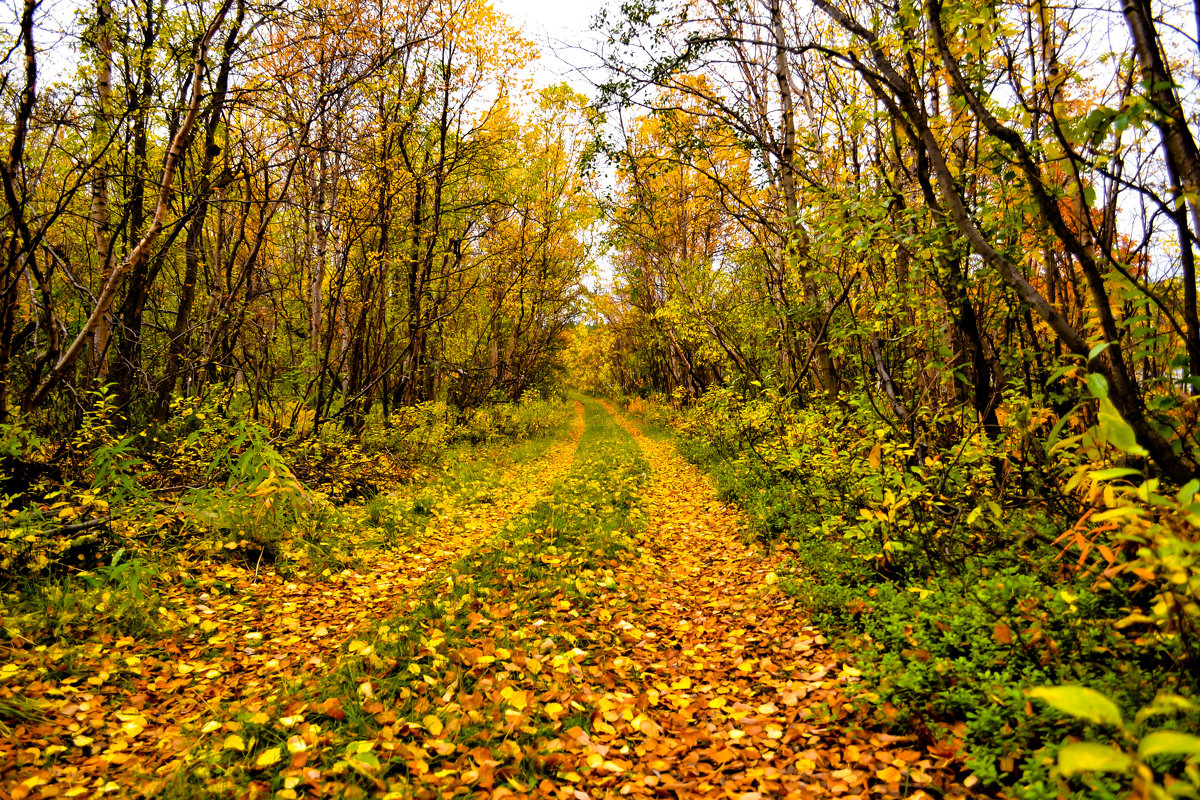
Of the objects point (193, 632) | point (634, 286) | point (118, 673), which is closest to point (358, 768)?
point (118, 673)

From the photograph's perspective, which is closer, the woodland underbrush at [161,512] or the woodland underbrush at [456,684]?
the woodland underbrush at [456,684]

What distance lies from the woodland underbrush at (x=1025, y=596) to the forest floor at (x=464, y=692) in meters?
0.30

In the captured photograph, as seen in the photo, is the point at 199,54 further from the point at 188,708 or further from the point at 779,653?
the point at 779,653

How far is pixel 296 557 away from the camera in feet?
17.7

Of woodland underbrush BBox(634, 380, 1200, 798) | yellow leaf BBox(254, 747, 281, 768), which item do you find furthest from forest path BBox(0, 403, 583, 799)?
woodland underbrush BBox(634, 380, 1200, 798)

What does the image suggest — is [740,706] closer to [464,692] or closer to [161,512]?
[464,692]

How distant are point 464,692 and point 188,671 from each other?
1.87 metres

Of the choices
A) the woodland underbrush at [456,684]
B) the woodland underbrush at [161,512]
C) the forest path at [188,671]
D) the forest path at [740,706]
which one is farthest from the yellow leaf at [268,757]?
the woodland underbrush at [161,512]

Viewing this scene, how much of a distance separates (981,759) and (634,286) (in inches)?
598

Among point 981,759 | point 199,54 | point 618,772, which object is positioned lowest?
point 618,772

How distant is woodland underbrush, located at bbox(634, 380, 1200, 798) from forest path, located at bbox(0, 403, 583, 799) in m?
3.44

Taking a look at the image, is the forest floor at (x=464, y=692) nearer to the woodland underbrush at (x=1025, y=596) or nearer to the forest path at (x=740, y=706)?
the forest path at (x=740, y=706)

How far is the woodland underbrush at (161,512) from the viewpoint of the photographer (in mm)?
3893

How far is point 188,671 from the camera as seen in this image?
11.4ft
